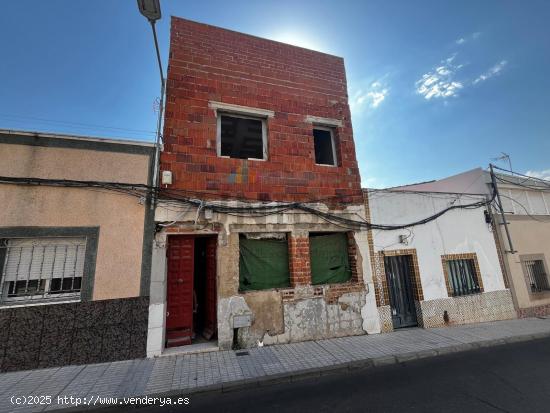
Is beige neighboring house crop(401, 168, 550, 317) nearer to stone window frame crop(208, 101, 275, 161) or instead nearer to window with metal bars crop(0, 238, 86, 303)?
stone window frame crop(208, 101, 275, 161)

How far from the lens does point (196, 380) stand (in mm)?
4215

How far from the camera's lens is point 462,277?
829 cm

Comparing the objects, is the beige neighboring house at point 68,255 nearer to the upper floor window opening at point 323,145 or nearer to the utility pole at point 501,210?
the upper floor window opening at point 323,145

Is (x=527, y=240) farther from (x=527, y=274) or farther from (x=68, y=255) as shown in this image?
(x=68, y=255)

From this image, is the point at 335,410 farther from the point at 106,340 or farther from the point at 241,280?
the point at 106,340

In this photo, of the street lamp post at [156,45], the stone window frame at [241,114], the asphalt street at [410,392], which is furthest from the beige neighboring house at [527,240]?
the street lamp post at [156,45]

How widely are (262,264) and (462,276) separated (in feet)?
22.3

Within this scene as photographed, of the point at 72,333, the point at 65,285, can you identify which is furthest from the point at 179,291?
the point at 65,285

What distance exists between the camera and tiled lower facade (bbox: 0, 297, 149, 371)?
4516mm

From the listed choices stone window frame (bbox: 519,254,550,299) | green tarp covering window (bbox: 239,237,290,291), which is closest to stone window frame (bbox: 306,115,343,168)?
green tarp covering window (bbox: 239,237,290,291)

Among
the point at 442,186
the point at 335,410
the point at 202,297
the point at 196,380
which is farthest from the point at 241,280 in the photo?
the point at 442,186

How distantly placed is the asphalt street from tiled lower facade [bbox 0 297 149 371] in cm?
182

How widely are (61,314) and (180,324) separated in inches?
87.5

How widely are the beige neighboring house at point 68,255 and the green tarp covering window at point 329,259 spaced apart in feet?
13.5
